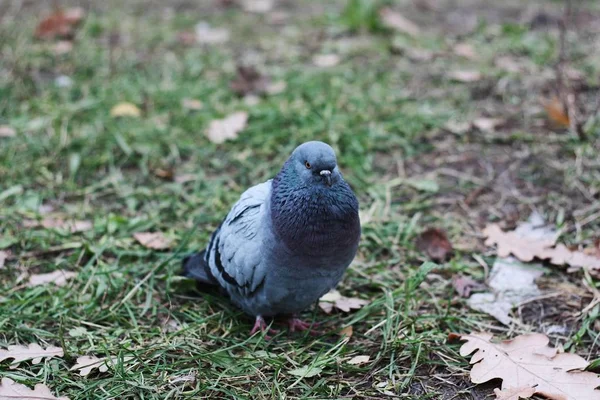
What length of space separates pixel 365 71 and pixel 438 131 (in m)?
1.02

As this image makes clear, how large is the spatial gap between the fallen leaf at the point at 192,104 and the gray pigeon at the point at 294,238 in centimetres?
199

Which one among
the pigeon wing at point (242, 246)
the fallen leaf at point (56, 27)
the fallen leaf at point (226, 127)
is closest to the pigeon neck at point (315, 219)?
the pigeon wing at point (242, 246)

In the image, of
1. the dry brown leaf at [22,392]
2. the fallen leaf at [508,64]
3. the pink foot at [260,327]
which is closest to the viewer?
the dry brown leaf at [22,392]

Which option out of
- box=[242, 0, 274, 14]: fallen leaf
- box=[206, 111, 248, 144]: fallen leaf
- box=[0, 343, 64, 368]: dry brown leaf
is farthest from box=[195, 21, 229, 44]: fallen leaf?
box=[0, 343, 64, 368]: dry brown leaf

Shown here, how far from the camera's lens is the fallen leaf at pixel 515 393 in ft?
7.77

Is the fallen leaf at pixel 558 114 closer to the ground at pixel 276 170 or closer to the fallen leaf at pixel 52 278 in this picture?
the ground at pixel 276 170

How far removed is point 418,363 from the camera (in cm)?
265

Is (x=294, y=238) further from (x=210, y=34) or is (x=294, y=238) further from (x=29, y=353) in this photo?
(x=210, y=34)

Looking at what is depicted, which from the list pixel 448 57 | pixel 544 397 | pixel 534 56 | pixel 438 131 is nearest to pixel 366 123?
pixel 438 131

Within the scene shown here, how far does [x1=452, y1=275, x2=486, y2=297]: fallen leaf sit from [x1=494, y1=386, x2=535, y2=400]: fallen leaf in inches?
29.5

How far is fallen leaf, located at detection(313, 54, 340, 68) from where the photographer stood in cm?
533

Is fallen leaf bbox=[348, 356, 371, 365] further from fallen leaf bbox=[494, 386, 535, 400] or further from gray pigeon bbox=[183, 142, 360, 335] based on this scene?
fallen leaf bbox=[494, 386, 535, 400]

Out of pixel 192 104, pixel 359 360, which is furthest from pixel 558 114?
pixel 359 360

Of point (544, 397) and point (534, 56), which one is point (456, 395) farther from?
point (534, 56)
